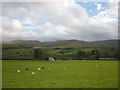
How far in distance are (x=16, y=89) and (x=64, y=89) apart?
18.7 ft

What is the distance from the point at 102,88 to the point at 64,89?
478cm

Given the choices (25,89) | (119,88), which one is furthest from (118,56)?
(25,89)

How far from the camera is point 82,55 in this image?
112 metres

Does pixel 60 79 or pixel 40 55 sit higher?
pixel 60 79

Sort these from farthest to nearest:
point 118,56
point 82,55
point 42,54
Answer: point 82,55
point 118,56
point 42,54

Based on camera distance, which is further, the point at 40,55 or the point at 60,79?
the point at 40,55

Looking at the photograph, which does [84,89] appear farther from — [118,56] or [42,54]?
[118,56]

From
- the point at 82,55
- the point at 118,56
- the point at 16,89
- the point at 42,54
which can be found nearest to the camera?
the point at 16,89

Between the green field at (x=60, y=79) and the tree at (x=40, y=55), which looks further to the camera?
the tree at (x=40, y=55)

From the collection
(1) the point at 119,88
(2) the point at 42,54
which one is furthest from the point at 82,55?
(1) the point at 119,88

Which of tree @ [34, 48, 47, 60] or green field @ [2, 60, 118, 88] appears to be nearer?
green field @ [2, 60, 118, 88]

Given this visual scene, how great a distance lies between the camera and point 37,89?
1316cm

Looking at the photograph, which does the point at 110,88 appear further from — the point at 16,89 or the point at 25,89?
the point at 16,89

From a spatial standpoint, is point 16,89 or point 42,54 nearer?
point 16,89
